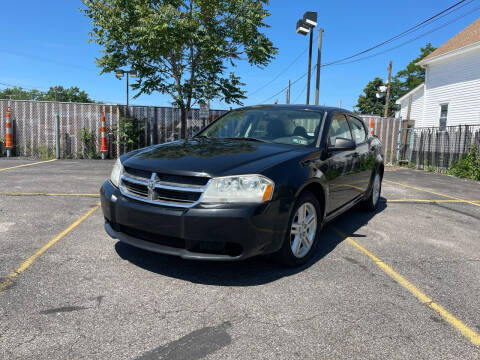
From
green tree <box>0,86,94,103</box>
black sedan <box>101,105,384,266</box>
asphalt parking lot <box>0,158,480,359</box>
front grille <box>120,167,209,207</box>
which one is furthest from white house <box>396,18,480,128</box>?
green tree <box>0,86,94,103</box>

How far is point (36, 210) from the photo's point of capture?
5160mm

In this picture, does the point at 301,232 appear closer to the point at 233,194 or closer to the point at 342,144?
the point at 233,194

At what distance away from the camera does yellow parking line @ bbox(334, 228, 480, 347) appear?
234 centimetres

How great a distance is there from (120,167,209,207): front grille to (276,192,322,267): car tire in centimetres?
89

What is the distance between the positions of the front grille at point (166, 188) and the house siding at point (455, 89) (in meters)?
18.9

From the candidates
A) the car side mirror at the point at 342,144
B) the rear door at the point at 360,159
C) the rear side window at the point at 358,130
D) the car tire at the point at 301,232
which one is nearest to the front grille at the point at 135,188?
the car tire at the point at 301,232

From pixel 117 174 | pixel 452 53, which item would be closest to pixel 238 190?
pixel 117 174

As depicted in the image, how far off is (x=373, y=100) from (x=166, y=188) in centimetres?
6612

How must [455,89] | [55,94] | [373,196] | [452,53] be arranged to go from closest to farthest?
1. [373,196]
2. [452,53]
3. [455,89]
4. [55,94]

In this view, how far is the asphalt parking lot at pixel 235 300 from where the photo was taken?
2131 millimetres

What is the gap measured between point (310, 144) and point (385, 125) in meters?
13.4

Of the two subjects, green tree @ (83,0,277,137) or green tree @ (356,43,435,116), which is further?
green tree @ (356,43,435,116)

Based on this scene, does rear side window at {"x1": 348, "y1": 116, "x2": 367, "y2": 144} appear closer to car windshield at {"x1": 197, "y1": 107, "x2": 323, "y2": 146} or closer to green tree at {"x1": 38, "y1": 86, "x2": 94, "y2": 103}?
car windshield at {"x1": 197, "y1": 107, "x2": 323, "y2": 146}

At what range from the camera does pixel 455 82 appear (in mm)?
18516
